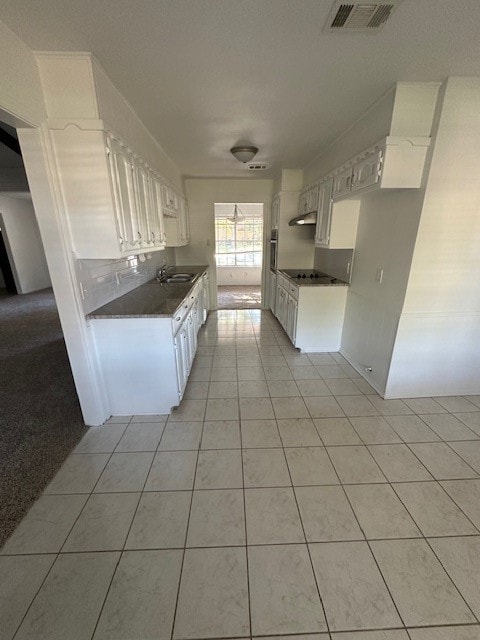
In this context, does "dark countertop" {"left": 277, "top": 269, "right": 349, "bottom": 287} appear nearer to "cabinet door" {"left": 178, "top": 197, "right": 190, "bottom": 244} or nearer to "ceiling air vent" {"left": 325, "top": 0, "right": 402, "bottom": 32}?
"cabinet door" {"left": 178, "top": 197, "right": 190, "bottom": 244}

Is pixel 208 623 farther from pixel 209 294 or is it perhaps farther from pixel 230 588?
pixel 209 294

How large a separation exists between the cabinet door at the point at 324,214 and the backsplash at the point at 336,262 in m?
0.33

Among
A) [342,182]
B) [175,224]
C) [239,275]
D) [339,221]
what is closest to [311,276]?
[339,221]

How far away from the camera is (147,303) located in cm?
245

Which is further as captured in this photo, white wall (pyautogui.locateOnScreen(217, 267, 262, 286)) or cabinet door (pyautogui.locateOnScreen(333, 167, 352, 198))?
white wall (pyautogui.locateOnScreen(217, 267, 262, 286))

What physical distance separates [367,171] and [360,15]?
3.82 feet

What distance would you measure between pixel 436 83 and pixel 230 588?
3.31m

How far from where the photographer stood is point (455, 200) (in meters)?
2.06

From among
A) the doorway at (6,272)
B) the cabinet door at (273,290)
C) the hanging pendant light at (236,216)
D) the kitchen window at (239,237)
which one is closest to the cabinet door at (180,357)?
the cabinet door at (273,290)

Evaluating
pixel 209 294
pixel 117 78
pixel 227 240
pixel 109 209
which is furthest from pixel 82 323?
pixel 227 240

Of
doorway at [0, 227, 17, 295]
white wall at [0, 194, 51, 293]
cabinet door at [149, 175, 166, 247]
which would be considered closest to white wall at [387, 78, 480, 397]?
cabinet door at [149, 175, 166, 247]

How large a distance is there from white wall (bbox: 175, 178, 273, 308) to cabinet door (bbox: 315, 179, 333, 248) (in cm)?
203

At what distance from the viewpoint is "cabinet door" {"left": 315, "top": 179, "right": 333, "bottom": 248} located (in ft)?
10.3

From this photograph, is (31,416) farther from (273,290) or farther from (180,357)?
(273,290)
